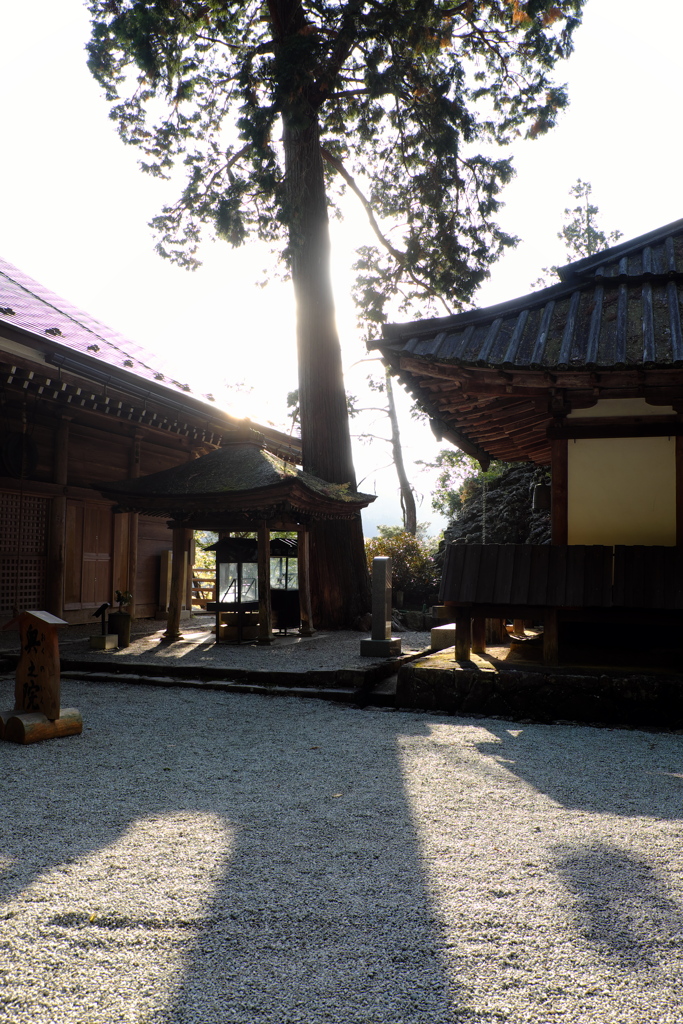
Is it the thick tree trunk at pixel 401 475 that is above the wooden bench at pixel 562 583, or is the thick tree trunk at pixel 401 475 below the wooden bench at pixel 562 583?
above

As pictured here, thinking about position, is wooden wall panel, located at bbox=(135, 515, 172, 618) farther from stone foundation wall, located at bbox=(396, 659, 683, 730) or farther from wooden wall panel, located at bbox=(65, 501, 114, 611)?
stone foundation wall, located at bbox=(396, 659, 683, 730)

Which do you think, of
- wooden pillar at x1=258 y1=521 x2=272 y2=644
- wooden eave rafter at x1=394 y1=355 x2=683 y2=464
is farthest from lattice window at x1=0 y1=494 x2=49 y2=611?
wooden eave rafter at x1=394 y1=355 x2=683 y2=464

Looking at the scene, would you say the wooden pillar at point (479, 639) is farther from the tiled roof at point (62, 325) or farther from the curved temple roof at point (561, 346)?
the tiled roof at point (62, 325)

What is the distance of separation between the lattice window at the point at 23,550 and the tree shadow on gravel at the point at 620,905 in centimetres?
913

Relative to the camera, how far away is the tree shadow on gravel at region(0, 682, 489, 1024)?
197 cm

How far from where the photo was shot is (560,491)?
6508 mm

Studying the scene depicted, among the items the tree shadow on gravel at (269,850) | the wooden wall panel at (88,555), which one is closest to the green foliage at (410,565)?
the wooden wall panel at (88,555)

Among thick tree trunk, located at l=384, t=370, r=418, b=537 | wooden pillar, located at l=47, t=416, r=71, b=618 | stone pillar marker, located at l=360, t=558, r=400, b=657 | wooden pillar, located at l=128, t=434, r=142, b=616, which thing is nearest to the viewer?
stone pillar marker, located at l=360, t=558, r=400, b=657

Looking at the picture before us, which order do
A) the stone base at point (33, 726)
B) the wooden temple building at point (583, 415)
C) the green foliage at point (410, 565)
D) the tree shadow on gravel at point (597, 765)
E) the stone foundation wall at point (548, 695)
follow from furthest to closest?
the green foliage at point (410, 565), the wooden temple building at point (583, 415), the stone foundation wall at point (548, 695), the stone base at point (33, 726), the tree shadow on gravel at point (597, 765)

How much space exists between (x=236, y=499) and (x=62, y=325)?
4.70 metres

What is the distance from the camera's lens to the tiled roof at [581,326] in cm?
554

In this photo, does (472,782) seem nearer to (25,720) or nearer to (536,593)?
(536,593)

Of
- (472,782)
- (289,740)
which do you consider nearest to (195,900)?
(472,782)

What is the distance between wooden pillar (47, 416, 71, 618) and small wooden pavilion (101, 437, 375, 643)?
4.84 ft
